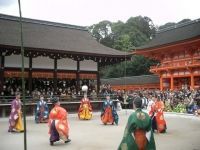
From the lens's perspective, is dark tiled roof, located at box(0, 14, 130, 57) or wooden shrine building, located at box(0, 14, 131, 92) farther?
dark tiled roof, located at box(0, 14, 130, 57)

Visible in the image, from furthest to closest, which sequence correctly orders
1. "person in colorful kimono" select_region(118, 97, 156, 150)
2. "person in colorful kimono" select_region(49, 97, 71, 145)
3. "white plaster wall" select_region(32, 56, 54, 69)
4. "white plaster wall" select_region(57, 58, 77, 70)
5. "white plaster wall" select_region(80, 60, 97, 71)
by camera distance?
"white plaster wall" select_region(80, 60, 97, 71) → "white plaster wall" select_region(57, 58, 77, 70) → "white plaster wall" select_region(32, 56, 54, 69) → "person in colorful kimono" select_region(49, 97, 71, 145) → "person in colorful kimono" select_region(118, 97, 156, 150)

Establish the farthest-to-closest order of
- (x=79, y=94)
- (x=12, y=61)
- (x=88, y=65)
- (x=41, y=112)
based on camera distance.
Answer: (x=88, y=65) → (x=79, y=94) → (x=12, y=61) → (x=41, y=112)

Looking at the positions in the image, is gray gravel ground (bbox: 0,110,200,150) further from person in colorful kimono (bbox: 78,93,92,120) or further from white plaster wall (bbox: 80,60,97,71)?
white plaster wall (bbox: 80,60,97,71)

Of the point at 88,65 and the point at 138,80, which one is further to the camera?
the point at 138,80

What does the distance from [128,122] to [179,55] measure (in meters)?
27.1

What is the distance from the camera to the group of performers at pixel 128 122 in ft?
20.5

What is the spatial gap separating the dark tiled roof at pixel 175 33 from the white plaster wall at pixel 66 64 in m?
10.0

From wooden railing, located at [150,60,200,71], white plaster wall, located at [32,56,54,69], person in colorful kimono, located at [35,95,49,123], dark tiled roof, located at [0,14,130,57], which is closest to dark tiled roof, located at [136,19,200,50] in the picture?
wooden railing, located at [150,60,200,71]

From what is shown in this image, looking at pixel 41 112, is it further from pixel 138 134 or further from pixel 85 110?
pixel 138 134

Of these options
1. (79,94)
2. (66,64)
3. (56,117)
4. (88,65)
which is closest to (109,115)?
(56,117)

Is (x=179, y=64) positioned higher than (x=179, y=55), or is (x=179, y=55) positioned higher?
(x=179, y=55)

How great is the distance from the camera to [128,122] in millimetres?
6328

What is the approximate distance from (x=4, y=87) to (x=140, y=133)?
16.7 meters

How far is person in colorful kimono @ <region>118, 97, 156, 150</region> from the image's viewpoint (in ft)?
20.5
